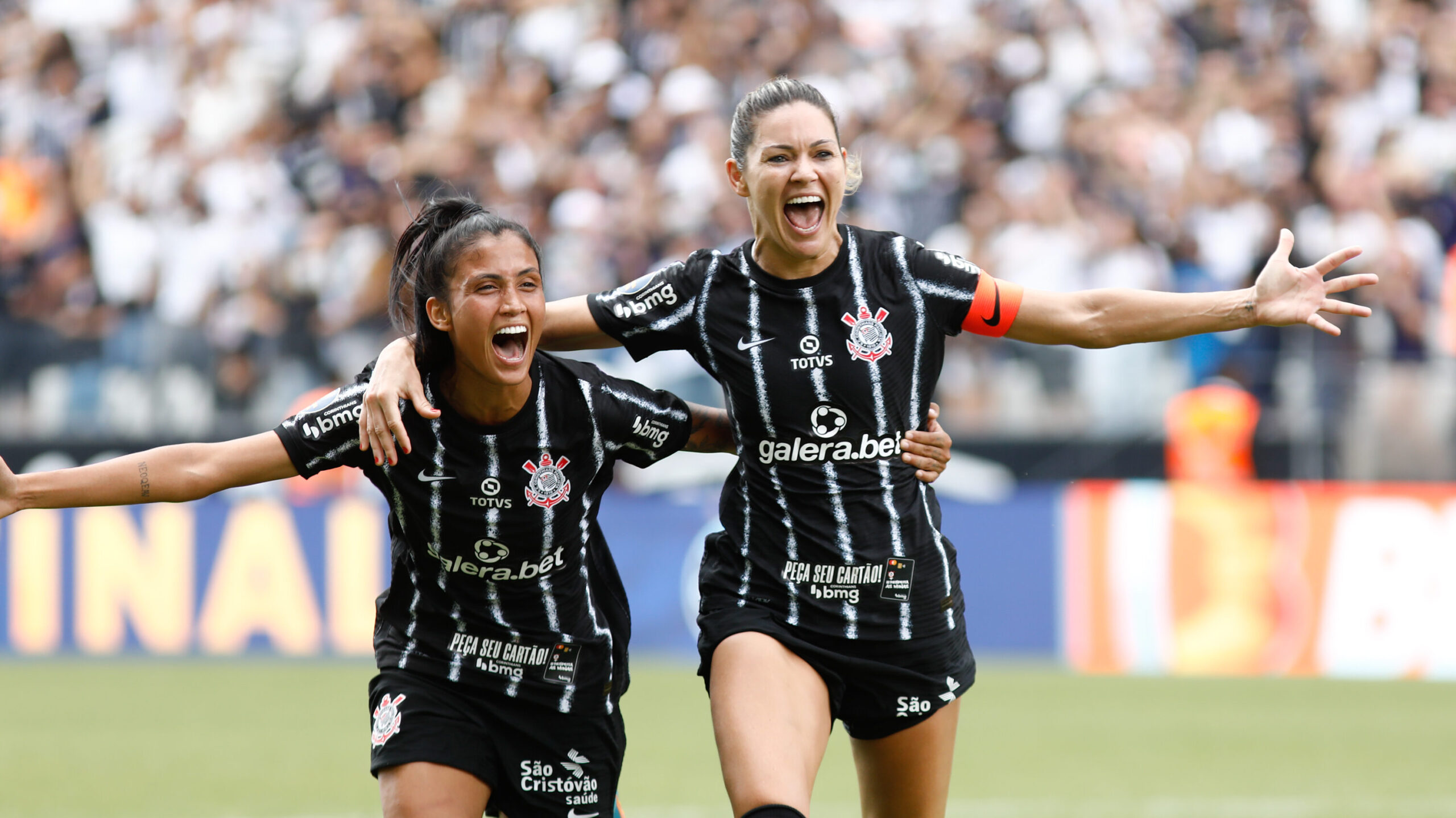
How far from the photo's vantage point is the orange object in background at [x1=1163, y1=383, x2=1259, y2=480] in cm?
1139

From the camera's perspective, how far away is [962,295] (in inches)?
184

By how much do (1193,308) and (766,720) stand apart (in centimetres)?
145

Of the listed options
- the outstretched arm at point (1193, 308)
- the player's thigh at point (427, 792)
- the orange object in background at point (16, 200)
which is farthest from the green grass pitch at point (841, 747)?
the orange object in background at point (16, 200)

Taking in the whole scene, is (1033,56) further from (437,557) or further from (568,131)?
(437,557)

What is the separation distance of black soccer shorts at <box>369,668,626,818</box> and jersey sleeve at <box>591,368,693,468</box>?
2.25 ft

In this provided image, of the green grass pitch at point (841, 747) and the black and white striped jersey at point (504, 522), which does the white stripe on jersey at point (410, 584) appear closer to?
the black and white striped jersey at point (504, 522)

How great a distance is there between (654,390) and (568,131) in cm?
1045

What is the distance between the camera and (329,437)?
14.4ft

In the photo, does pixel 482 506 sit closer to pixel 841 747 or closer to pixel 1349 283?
pixel 1349 283

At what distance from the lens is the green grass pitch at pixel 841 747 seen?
7844 millimetres

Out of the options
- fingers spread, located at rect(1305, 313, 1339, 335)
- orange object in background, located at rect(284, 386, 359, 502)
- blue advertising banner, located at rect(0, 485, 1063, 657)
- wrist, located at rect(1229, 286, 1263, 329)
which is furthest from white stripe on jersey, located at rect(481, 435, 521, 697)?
orange object in background, located at rect(284, 386, 359, 502)

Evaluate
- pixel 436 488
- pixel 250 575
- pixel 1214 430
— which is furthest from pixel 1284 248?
pixel 250 575

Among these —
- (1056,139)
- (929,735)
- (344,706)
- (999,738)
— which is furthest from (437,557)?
(1056,139)

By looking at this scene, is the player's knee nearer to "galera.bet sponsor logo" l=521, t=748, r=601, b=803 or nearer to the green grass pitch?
"galera.bet sponsor logo" l=521, t=748, r=601, b=803
